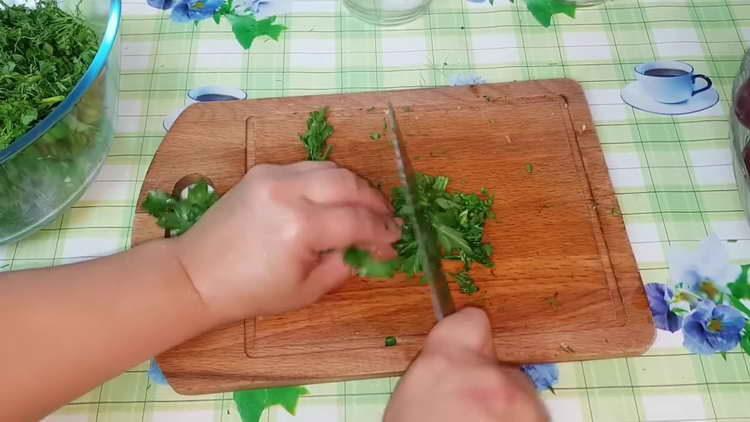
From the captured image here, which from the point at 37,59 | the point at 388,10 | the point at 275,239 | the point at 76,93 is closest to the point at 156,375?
the point at 275,239

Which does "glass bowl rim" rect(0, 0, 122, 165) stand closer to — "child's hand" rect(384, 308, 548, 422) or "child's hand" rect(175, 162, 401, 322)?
"child's hand" rect(175, 162, 401, 322)

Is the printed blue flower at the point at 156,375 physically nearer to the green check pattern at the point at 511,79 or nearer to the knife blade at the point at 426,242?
the green check pattern at the point at 511,79

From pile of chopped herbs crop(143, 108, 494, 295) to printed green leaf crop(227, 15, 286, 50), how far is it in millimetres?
366

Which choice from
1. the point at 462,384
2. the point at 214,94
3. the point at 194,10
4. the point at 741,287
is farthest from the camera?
the point at 194,10

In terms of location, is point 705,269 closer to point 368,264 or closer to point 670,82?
point 670,82

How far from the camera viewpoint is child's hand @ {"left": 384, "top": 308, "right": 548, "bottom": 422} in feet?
2.67

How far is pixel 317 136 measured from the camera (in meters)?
1.14

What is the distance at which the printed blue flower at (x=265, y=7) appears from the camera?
4.49 ft

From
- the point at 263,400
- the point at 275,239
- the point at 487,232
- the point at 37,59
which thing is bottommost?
the point at 263,400

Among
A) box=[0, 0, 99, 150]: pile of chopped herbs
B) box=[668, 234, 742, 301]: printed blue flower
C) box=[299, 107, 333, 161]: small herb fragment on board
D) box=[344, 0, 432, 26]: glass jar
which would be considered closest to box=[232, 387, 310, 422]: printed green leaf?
box=[299, 107, 333, 161]: small herb fragment on board

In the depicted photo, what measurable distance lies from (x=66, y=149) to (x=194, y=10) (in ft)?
1.49

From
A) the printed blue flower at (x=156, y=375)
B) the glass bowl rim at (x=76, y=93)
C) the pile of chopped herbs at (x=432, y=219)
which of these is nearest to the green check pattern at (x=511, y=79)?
the printed blue flower at (x=156, y=375)

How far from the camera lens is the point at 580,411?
0.98 meters

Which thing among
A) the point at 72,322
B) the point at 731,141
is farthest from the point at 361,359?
the point at 731,141
